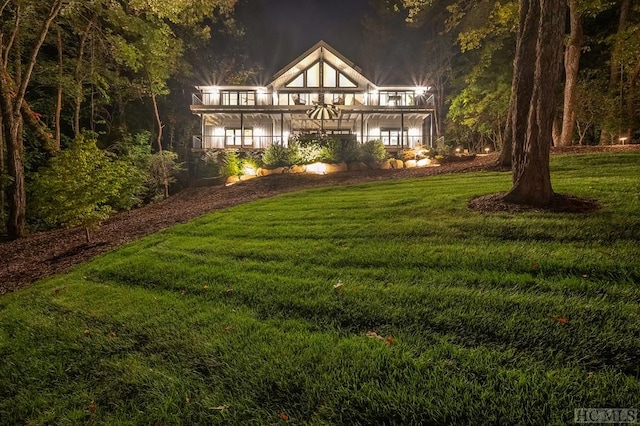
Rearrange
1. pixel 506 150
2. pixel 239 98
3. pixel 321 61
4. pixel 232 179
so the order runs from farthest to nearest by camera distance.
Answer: pixel 239 98 → pixel 321 61 → pixel 232 179 → pixel 506 150

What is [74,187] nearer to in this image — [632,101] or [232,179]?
Result: [232,179]

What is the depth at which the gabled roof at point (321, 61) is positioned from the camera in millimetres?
27297

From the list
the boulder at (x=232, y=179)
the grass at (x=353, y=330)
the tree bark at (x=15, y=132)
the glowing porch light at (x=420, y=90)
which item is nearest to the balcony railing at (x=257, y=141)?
the glowing porch light at (x=420, y=90)

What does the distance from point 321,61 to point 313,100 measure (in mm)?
3288

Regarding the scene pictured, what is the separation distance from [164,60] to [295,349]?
72.6 ft

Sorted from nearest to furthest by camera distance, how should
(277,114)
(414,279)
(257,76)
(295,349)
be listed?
(295,349) → (414,279) → (277,114) → (257,76)

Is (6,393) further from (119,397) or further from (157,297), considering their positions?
(157,297)

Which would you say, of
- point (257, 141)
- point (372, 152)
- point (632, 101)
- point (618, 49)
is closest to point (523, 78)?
point (618, 49)

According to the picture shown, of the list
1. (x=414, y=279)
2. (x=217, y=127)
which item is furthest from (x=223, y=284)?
(x=217, y=127)

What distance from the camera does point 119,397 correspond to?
259cm

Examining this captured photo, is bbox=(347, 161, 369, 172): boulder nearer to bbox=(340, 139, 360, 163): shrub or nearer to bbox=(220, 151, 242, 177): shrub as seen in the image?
bbox=(340, 139, 360, 163): shrub

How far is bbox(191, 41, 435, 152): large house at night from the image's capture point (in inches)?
1078

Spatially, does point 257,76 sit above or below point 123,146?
above

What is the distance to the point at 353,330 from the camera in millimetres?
3068
